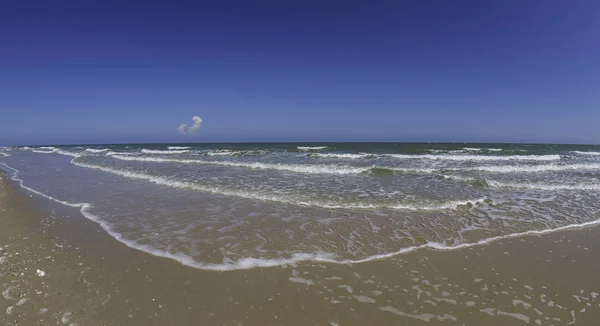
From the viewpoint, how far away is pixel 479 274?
4.67 m

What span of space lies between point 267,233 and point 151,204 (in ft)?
16.2

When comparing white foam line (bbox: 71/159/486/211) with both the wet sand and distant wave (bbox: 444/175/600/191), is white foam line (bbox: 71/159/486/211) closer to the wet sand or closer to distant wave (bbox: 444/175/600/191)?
the wet sand

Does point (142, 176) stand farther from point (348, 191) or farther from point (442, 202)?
point (442, 202)

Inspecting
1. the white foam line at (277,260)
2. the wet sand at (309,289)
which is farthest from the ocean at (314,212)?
the wet sand at (309,289)

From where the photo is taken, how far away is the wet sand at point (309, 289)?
11.9 feet

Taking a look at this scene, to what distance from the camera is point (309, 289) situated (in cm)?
425

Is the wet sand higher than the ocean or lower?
lower

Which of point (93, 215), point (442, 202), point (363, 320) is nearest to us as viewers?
point (363, 320)

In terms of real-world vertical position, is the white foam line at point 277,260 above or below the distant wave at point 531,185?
below

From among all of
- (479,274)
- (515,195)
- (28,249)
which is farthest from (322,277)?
(515,195)

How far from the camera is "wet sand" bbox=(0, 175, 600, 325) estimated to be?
3.62 meters

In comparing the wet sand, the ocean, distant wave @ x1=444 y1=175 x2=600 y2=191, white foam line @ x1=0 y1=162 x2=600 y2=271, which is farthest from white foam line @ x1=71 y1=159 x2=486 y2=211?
distant wave @ x1=444 y1=175 x2=600 y2=191

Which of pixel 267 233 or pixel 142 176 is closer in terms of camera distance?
pixel 267 233

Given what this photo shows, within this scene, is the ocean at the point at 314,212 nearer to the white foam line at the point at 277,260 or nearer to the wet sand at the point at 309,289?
the white foam line at the point at 277,260
